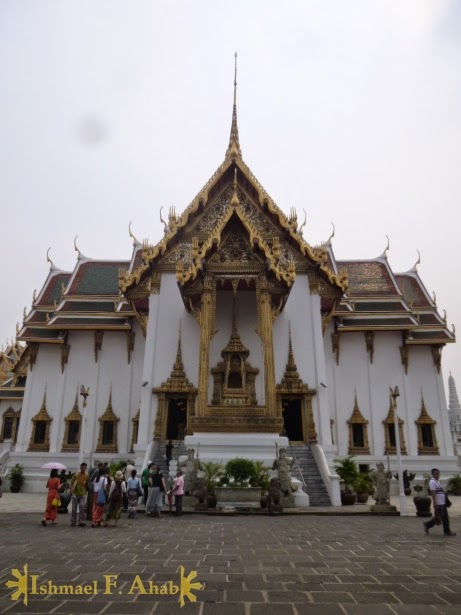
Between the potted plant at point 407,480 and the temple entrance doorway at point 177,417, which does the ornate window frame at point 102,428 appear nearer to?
the temple entrance doorway at point 177,417

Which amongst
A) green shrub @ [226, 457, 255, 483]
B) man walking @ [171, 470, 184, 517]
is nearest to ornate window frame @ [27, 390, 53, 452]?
green shrub @ [226, 457, 255, 483]

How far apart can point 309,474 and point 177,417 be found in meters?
4.45

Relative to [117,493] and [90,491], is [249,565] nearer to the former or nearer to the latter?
[117,493]

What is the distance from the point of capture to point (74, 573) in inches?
163

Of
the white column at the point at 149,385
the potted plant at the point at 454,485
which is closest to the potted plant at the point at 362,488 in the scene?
the potted plant at the point at 454,485

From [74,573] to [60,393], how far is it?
1451 cm

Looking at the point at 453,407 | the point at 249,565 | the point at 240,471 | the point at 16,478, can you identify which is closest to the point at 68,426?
the point at 16,478

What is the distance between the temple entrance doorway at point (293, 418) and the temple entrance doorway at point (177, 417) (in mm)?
2938

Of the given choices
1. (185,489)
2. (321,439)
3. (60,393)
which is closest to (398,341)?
(321,439)

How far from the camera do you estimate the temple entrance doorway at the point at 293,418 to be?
14.7 meters

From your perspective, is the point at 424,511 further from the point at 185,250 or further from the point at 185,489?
the point at 185,250

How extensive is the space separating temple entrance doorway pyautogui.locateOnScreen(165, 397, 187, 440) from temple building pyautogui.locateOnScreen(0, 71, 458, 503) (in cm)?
4

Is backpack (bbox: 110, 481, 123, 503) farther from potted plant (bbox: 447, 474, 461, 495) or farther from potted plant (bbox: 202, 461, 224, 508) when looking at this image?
potted plant (bbox: 447, 474, 461, 495)

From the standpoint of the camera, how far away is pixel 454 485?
1630 centimetres
